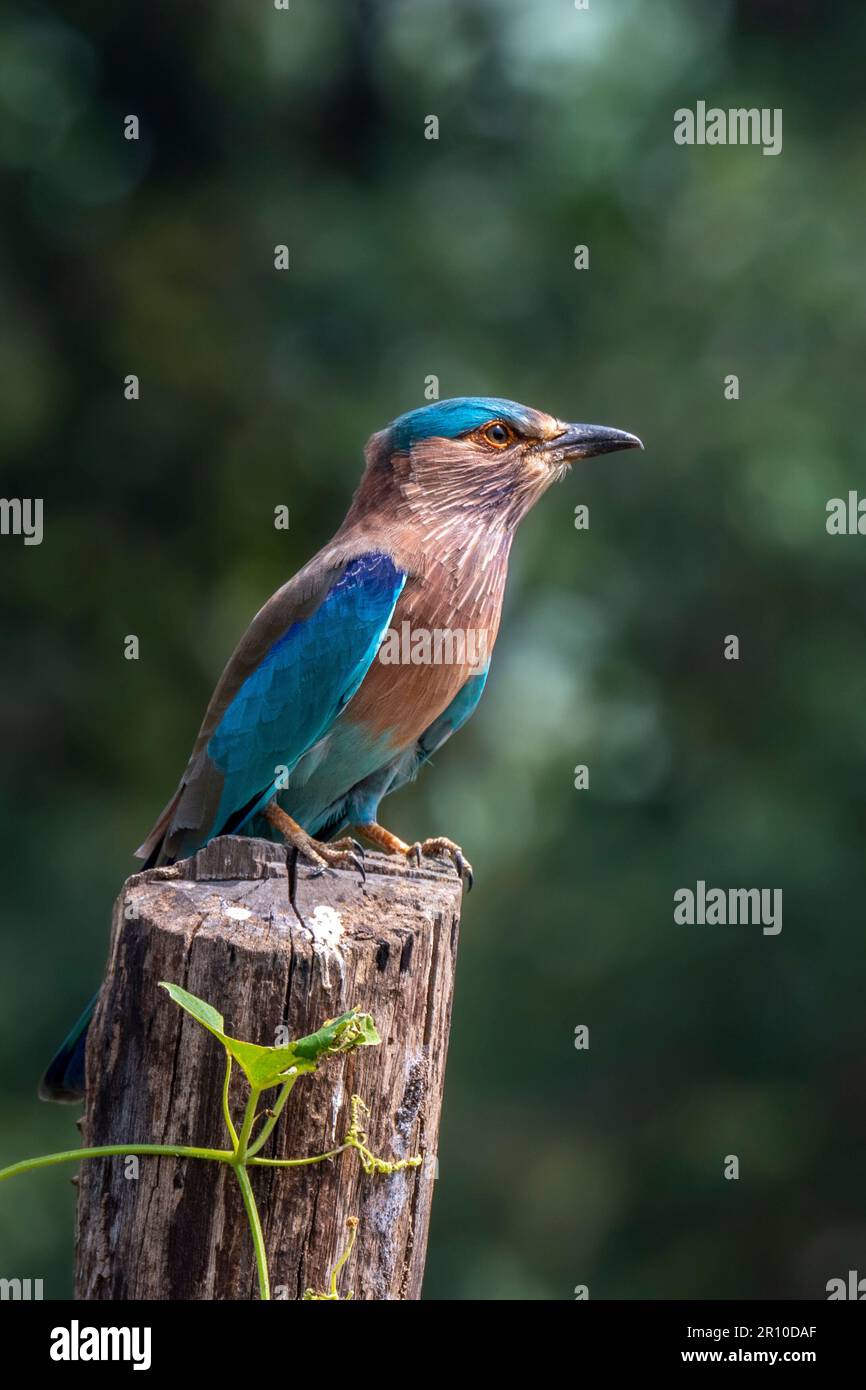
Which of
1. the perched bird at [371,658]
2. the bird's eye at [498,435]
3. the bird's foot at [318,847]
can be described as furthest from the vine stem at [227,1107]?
the bird's eye at [498,435]

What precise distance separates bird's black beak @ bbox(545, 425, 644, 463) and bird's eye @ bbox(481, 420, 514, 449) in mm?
136

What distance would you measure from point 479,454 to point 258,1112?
3000 millimetres

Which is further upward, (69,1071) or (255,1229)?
(69,1071)

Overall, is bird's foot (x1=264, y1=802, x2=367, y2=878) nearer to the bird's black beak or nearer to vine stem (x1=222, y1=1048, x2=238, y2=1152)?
vine stem (x1=222, y1=1048, x2=238, y2=1152)

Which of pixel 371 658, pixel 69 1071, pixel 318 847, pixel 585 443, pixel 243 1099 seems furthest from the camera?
pixel 585 443

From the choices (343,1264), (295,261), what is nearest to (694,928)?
(295,261)

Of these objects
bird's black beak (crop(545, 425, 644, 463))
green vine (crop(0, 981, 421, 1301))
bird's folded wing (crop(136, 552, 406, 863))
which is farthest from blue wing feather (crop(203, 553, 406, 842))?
green vine (crop(0, 981, 421, 1301))

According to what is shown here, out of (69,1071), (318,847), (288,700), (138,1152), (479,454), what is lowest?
(138,1152)

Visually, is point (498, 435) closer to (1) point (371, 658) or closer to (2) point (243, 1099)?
(1) point (371, 658)

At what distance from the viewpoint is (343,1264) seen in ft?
11.1

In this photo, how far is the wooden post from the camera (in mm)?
3336

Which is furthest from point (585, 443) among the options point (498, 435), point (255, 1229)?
point (255, 1229)

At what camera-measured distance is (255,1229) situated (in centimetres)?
322

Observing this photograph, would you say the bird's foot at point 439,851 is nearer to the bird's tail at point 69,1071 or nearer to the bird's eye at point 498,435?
the bird's tail at point 69,1071
